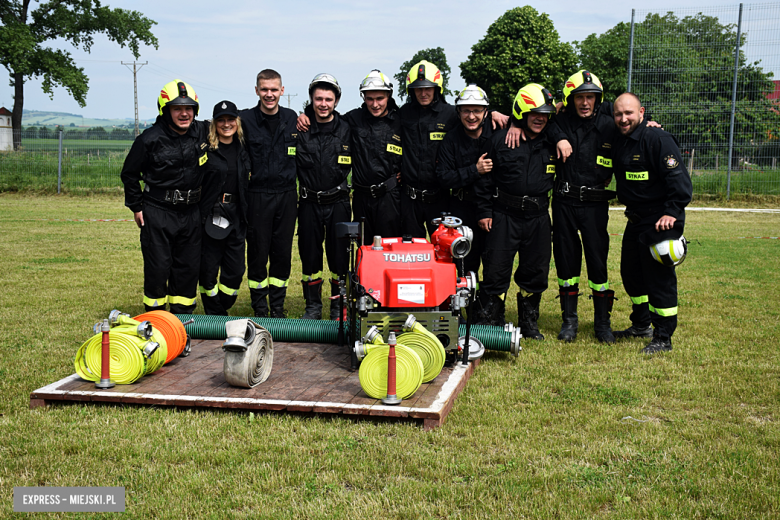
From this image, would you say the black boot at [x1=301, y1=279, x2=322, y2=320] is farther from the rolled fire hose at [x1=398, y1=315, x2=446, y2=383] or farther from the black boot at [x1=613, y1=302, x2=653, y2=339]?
the black boot at [x1=613, y1=302, x2=653, y2=339]

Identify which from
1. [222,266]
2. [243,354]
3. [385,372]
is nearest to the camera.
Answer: [385,372]

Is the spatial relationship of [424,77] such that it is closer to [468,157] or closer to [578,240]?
[468,157]

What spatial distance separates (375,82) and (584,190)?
2.45m

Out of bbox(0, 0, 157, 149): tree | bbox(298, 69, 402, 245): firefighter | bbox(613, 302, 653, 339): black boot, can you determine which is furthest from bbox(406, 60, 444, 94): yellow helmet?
bbox(0, 0, 157, 149): tree

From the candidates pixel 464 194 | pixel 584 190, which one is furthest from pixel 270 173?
pixel 584 190

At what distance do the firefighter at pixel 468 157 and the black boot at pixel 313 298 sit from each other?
5.66 ft

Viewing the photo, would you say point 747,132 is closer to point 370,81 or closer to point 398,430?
point 370,81

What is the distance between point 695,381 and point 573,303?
1.76 metres

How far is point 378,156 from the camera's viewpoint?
288 inches

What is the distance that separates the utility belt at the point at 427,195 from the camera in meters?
7.33

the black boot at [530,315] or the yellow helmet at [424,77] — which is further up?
the yellow helmet at [424,77]

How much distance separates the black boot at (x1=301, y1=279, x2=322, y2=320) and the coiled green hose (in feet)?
9.47

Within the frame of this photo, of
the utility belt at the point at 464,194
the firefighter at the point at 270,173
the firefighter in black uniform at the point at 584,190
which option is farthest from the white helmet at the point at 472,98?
the firefighter at the point at 270,173

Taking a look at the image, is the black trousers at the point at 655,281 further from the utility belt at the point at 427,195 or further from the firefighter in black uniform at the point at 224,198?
the firefighter in black uniform at the point at 224,198
